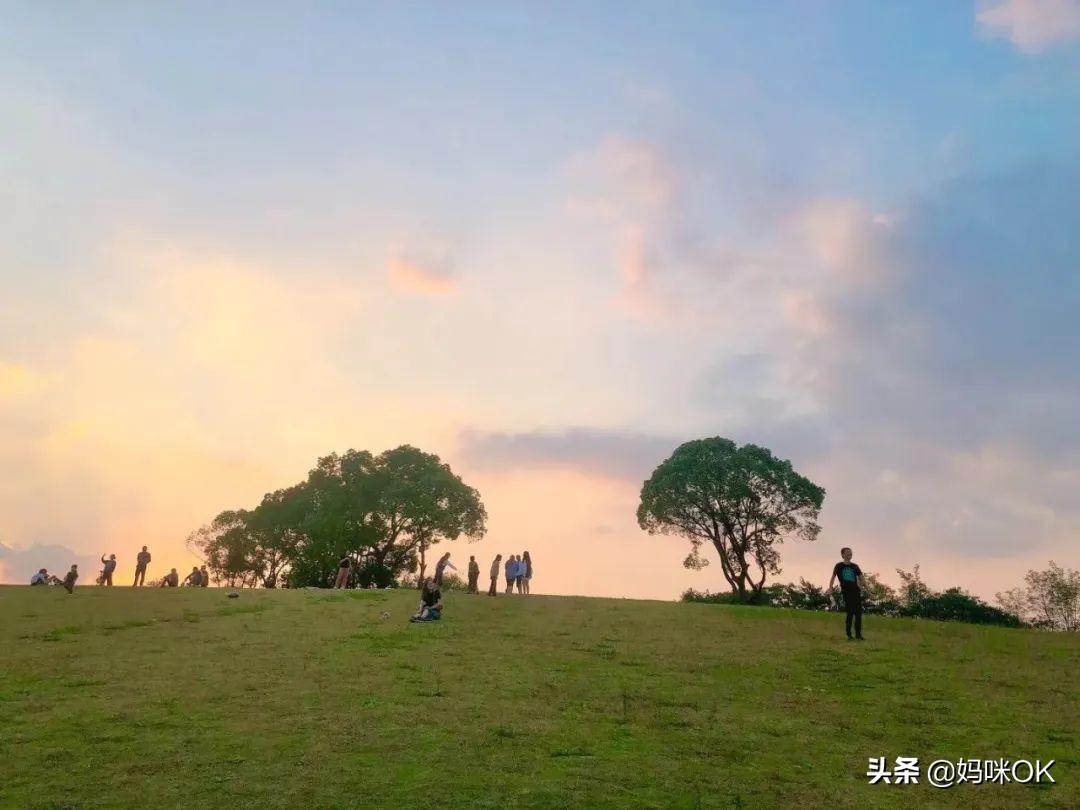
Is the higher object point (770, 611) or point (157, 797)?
point (770, 611)

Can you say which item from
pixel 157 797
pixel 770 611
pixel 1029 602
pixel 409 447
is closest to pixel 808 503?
pixel 1029 602

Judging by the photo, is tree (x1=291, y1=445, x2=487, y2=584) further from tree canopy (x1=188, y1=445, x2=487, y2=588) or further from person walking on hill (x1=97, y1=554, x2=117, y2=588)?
person walking on hill (x1=97, y1=554, x2=117, y2=588)

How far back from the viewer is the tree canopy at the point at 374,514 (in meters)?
78.0

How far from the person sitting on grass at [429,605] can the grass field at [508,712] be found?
122cm

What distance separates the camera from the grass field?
12.3m

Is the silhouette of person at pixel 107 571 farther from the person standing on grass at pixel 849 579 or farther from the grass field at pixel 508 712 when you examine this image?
the person standing on grass at pixel 849 579

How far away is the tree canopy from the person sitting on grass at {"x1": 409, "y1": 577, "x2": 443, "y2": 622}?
47.4 m

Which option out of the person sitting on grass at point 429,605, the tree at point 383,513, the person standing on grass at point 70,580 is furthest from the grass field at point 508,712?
the tree at point 383,513

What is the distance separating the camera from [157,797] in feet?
38.8

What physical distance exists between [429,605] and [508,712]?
14.0 m

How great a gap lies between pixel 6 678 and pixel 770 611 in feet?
99.6

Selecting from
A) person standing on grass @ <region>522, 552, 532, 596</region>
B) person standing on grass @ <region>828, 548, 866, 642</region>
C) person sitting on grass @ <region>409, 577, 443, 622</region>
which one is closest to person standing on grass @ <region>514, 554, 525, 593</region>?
person standing on grass @ <region>522, 552, 532, 596</region>

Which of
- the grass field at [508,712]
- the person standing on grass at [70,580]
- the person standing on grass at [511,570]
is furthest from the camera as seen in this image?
the person standing on grass at [511,570]

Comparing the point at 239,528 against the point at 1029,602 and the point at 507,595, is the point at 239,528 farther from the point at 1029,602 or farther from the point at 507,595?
the point at 1029,602
